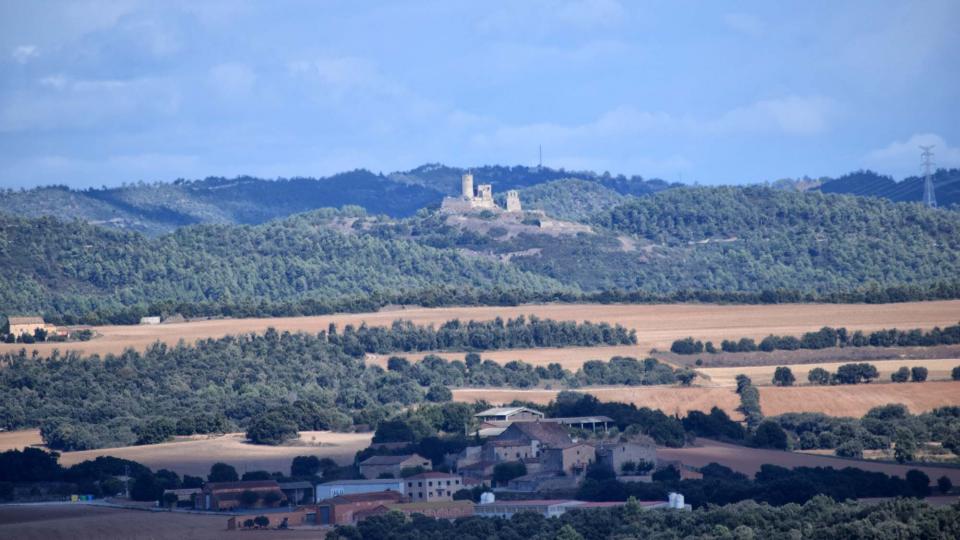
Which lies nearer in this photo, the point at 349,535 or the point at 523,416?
the point at 349,535

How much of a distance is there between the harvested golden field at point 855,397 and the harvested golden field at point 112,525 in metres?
30.6

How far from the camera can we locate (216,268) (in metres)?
Result: 167

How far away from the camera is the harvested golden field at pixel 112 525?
69.5 m

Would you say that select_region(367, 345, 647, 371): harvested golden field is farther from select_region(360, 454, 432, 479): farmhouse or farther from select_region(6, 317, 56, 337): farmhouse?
select_region(360, 454, 432, 479): farmhouse

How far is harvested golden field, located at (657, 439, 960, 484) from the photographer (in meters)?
77.6

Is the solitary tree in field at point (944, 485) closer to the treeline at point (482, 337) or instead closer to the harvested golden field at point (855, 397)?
the harvested golden field at point (855, 397)

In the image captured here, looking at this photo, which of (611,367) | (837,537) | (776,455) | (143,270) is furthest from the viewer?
(143,270)

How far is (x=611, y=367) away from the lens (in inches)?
4262

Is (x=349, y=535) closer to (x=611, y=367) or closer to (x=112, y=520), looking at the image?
(x=112, y=520)

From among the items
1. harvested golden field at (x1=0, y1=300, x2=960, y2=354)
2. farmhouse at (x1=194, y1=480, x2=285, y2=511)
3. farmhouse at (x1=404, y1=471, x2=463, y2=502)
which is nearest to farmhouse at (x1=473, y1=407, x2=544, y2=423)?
farmhouse at (x1=404, y1=471, x2=463, y2=502)

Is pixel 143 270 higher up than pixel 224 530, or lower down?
higher up

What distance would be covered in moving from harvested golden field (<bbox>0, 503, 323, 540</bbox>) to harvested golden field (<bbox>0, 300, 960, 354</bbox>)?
39.4m

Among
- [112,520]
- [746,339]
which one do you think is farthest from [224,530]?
[746,339]

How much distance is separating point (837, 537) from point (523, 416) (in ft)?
115
